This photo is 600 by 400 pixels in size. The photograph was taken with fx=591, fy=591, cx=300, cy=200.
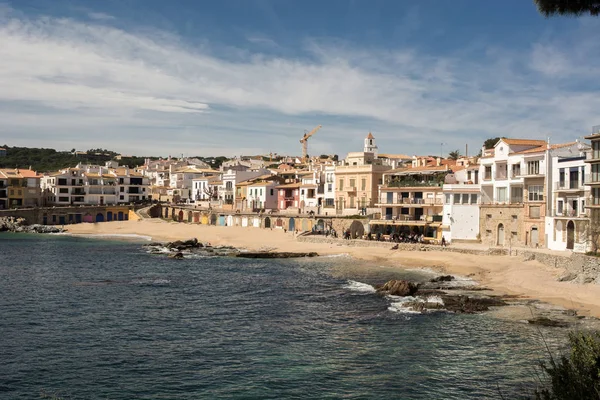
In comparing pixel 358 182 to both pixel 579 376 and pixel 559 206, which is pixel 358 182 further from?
pixel 579 376

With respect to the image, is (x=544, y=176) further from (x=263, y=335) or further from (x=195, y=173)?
(x=195, y=173)

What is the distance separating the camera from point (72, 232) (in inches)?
4230

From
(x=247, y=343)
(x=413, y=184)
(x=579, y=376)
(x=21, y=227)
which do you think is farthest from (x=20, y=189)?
(x=579, y=376)

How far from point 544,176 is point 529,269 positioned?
12.7 metres

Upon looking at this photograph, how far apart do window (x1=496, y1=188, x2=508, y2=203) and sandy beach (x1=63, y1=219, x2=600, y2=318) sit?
893 centimetres

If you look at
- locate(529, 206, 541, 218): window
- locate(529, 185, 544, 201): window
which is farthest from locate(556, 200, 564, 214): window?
locate(529, 206, 541, 218): window

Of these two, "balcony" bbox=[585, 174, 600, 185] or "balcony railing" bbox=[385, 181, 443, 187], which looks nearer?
"balcony" bbox=[585, 174, 600, 185]

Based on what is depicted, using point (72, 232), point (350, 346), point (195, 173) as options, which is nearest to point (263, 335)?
point (350, 346)

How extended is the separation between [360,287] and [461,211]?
84.2ft

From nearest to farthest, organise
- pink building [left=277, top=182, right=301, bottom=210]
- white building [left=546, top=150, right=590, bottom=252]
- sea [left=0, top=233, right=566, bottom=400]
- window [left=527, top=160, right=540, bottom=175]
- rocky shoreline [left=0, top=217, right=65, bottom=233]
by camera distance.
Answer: sea [left=0, top=233, right=566, bottom=400] → white building [left=546, top=150, right=590, bottom=252] → window [left=527, top=160, right=540, bottom=175] → pink building [left=277, top=182, right=301, bottom=210] → rocky shoreline [left=0, top=217, right=65, bottom=233]

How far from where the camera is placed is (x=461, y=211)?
67.2 metres

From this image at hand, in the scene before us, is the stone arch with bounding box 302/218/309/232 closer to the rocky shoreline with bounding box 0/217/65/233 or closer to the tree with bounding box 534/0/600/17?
the rocky shoreline with bounding box 0/217/65/233

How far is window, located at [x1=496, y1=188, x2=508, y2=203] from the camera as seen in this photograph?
63.8m

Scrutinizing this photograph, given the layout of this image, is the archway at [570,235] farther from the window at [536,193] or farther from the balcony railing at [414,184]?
the balcony railing at [414,184]
